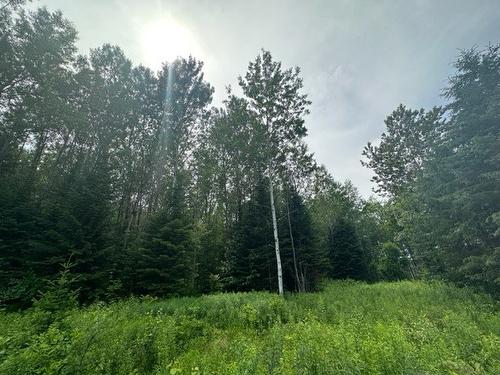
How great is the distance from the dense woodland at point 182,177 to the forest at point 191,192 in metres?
0.10

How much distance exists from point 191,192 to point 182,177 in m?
5.97

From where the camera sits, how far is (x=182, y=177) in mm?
16641

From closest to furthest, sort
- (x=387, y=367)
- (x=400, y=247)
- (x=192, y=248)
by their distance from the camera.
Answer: (x=387, y=367), (x=192, y=248), (x=400, y=247)

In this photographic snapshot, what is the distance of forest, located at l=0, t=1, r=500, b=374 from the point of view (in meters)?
10.3

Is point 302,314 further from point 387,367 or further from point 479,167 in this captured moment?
point 479,167

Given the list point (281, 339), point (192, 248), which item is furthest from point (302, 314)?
point (192, 248)

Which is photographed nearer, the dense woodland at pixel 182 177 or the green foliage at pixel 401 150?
the dense woodland at pixel 182 177

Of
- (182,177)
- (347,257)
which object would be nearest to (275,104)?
(182,177)

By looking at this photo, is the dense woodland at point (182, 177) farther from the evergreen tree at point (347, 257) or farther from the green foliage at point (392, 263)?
the green foliage at point (392, 263)

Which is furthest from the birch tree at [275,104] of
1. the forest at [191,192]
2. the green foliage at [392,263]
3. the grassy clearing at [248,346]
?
the green foliage at [392,263]

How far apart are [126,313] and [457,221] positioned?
48.2 ft

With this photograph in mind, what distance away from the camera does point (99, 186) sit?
13867 mm

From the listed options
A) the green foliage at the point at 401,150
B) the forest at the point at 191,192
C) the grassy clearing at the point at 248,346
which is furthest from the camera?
the green foliage at the point at 401,150

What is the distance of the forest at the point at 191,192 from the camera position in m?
10.3
